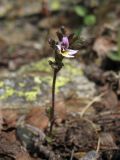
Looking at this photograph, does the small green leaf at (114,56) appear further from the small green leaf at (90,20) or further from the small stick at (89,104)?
the small green leaf at (90,20)

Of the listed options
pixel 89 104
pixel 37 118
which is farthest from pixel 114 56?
pixel 37 118

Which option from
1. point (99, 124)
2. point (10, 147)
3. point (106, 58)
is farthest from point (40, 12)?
point (10, 147)

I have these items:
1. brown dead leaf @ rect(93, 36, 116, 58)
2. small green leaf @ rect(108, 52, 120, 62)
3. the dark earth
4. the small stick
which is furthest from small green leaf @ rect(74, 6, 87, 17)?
the small stick

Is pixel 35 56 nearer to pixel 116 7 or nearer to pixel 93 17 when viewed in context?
pixel 93 17

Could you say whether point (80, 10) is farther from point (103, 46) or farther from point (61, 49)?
point (61, 49)

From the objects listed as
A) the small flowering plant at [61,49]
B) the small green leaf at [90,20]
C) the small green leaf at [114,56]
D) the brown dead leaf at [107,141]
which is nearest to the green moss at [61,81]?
the small green leaf at [114,56]

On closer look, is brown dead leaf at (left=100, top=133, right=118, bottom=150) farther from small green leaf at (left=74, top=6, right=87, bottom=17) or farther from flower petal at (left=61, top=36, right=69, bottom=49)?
small green leaf at (left=74, top=6, right=87, bottom=17)

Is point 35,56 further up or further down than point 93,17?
further down
